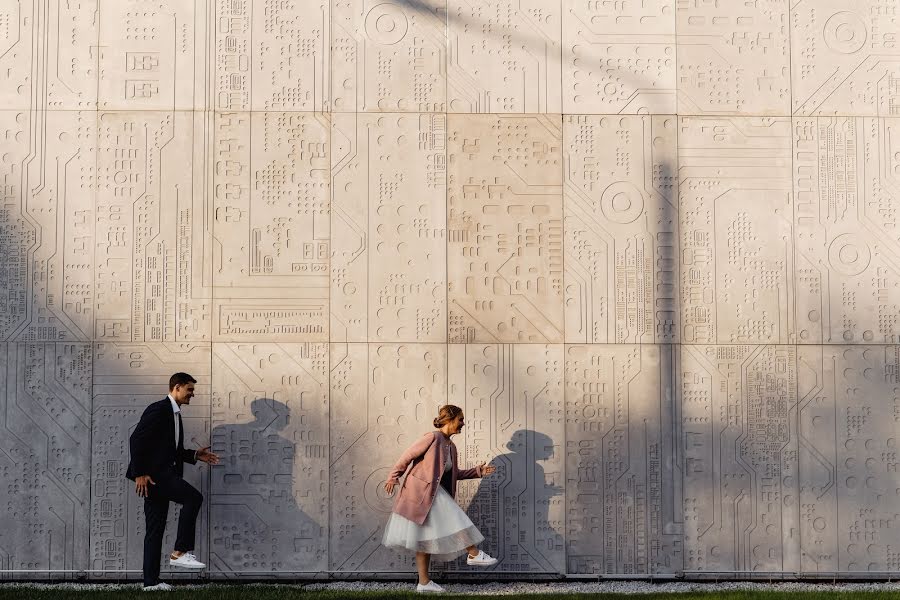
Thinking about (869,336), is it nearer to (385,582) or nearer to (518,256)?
(518,256)

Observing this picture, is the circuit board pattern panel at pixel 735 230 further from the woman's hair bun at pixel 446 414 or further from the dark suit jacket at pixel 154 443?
the dark suit jacket at pixel 154 443

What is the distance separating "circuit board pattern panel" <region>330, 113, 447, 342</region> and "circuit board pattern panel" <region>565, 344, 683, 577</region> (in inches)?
52.8

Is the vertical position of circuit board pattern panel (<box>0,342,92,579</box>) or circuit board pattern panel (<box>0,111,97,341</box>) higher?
circuit board pattern panel (<box>0,111,97,341</box>)

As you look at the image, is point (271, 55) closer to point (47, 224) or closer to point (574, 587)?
point (47, 224)

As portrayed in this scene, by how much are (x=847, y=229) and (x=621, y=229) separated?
1.91 meters

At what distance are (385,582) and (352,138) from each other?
3685mm

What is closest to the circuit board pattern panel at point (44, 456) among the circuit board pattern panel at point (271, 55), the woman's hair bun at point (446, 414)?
the circuit board pattern panel at point (271, 55)

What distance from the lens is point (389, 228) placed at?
25.0ft

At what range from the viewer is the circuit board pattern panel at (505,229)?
758cm

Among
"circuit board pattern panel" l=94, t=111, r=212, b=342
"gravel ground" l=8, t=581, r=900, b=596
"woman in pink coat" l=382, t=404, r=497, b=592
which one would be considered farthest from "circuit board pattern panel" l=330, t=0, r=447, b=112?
"gravel ground" l=8, t=581, r=900, b=596

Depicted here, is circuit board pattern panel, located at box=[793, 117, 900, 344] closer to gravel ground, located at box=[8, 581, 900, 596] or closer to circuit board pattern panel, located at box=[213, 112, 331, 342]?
gravel ground, located at box=[8, 581, 900, 596]

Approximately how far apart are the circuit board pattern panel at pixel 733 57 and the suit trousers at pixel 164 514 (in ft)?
16.6

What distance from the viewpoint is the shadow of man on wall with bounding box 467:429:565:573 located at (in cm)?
750

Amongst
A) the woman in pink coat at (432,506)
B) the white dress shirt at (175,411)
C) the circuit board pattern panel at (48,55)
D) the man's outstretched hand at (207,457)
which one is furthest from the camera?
the circuit board pattern panel at (48,55)
